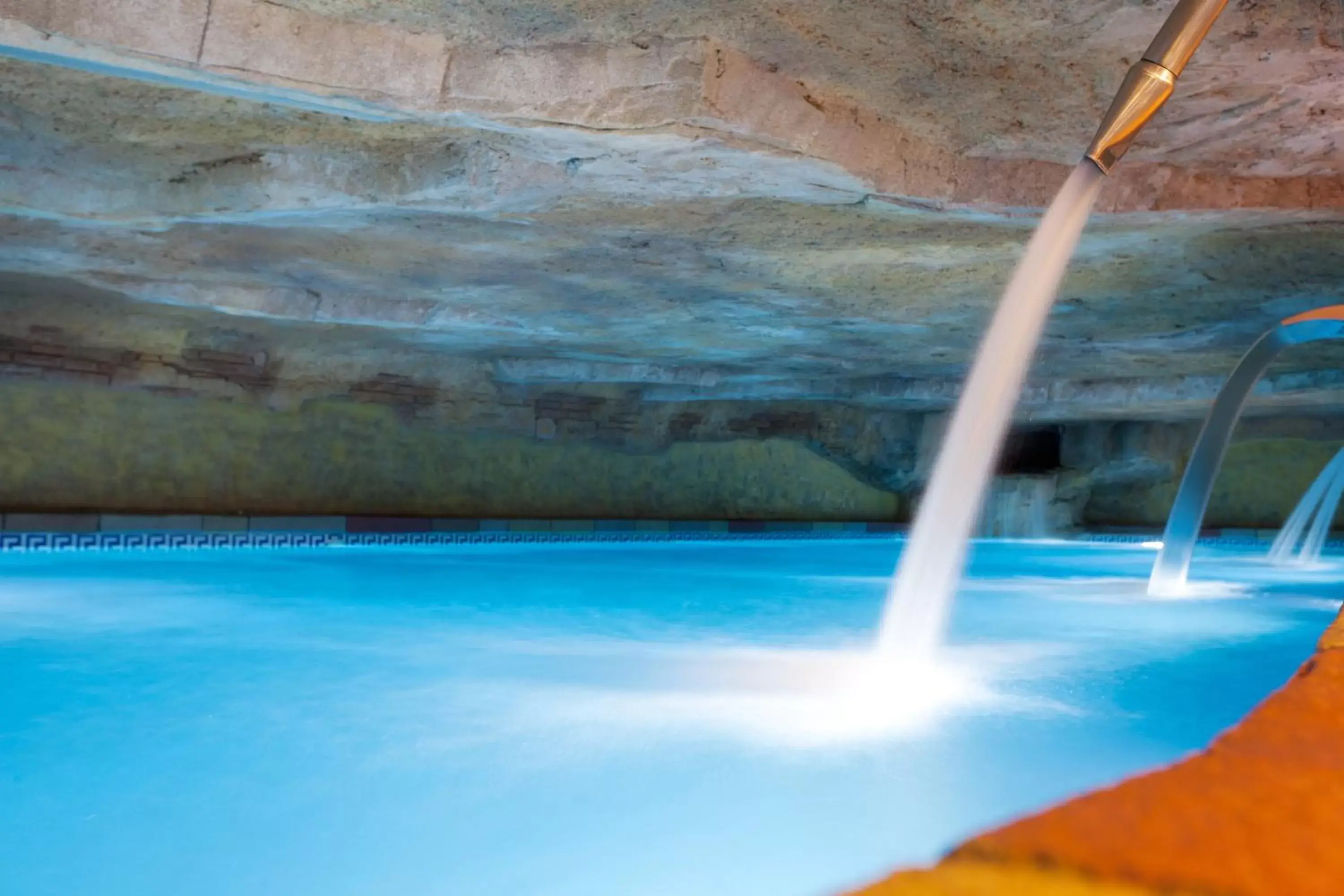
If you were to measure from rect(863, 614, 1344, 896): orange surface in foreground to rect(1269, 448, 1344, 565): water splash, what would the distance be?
496 inches

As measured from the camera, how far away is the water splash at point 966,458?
Answer: 441 centimetres

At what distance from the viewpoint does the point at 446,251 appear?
6.46 metres

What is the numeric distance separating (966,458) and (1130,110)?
166 cm

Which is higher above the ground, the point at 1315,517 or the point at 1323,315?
the point at 1323,315

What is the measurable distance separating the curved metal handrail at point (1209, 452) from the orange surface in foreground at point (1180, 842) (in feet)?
19.8

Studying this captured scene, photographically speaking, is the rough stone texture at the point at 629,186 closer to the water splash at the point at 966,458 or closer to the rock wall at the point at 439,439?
the rock wall at the point at 439,439

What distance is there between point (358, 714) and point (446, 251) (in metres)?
3.95

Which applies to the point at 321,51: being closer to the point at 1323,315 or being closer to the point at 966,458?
the point at 966,458

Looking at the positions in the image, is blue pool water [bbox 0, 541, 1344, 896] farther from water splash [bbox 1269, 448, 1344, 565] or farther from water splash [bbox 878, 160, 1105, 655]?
water splash [bbox 1269, 448, 1344, 565]

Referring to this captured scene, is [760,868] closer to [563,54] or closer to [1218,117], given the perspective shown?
[563,54]

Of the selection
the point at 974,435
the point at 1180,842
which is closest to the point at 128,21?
the point at 974,435

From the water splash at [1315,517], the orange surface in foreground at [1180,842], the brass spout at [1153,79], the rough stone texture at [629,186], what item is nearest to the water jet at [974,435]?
the brass spout at [1153,79]

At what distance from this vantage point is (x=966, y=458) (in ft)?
15.0

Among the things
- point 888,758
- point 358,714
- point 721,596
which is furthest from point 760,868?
point 721,596
